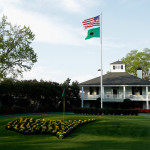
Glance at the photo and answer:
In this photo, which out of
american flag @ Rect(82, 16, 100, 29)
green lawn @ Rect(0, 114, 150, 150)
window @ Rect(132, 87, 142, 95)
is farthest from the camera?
window @ Rect(132, 87, 142, 95)

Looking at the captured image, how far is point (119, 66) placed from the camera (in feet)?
142

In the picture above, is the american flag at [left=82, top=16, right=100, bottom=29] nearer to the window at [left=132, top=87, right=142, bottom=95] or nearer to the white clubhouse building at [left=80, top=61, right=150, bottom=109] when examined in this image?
the white clubhouse building at [left=80, top=61, right=150, bottom=109]

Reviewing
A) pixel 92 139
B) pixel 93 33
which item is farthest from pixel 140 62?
pixel 92 139

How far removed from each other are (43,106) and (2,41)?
14173 millimetres

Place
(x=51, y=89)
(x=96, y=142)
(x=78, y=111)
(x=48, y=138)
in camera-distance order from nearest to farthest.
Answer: (x=96, y=142), (x=48, y=138), (x=78, y=111), (x=51, y=89)

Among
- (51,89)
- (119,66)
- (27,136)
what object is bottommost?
(27,136)

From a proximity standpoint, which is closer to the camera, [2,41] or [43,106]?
[2,41]

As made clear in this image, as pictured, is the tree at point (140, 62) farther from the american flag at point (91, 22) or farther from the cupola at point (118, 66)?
the american flag at point (91, 22)

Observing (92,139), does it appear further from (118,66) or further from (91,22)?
(118,66)

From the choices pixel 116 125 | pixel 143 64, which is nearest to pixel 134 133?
pixel 116 125

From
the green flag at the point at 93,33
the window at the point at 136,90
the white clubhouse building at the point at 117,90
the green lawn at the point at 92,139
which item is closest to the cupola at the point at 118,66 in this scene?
the white clubhouse building at the point at 117,90

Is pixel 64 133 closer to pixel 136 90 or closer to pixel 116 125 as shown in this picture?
pixel 116 125

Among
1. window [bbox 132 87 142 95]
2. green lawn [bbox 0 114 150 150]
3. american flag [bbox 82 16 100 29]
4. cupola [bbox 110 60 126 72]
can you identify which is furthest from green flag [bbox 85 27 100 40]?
cupola [bbox 110 60 126 72]

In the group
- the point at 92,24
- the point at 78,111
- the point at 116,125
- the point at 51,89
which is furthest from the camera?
the point at 51,89
